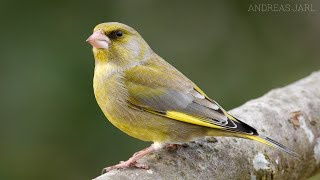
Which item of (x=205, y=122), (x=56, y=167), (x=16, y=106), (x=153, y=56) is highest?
(x=153, y=56)

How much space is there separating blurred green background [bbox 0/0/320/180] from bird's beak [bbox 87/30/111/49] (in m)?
2.67

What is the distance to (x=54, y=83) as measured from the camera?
7293 millimetres

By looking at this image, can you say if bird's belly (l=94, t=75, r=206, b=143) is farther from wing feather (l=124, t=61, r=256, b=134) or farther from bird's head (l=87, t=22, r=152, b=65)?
bird's head (l=87, t=22, r=152, b=65)

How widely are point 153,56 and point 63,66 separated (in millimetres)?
2675

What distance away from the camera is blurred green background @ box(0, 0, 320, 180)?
7348 millimetres

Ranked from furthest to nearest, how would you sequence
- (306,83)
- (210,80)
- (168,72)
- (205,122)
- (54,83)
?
(210,80) → (54,83) → (306,83) → (168,72) → (205,122)

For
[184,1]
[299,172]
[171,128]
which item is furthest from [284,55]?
[171,128]

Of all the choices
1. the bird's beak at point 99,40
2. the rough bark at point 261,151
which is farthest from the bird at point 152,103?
the rough bark at point 261,151

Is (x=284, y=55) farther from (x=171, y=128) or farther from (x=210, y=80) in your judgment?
(x=171, y=128)

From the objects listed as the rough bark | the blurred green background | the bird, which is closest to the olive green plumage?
the bird

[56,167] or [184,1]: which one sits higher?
[184,1]

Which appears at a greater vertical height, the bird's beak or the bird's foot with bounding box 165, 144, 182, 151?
the bird's beak

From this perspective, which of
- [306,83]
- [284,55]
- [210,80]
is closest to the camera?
[306,83]

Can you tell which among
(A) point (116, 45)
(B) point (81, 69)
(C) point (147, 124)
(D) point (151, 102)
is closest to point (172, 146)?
(C) point (147, 124)
